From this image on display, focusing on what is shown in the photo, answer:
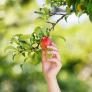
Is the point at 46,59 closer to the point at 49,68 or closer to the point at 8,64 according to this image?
the point at 49,68

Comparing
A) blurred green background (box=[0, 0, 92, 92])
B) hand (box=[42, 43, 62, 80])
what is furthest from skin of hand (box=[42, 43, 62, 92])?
blurred green background (box=[0, 0, 92, 92])

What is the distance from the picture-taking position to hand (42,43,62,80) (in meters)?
1.35

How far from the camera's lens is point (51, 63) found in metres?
1.39

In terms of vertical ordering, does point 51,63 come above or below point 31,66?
above

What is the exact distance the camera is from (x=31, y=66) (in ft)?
14.6

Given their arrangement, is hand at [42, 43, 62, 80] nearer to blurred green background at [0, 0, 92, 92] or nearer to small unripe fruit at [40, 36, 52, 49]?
small unripe fruit at [40, 36, 52, 49]

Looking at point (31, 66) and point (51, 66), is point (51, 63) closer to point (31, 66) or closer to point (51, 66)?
point (51, 66)

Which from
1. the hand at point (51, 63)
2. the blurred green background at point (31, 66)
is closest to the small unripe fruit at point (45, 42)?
the hand at point (51, 63)

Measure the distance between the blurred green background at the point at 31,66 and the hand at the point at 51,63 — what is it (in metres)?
3.02

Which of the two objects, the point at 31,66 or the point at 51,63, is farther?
the point at 31,66

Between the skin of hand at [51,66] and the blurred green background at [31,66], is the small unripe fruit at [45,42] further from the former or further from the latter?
the blurred green background at [31,66]

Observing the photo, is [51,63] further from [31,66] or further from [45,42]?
[31,66]

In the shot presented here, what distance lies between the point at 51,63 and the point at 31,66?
3.08 metres

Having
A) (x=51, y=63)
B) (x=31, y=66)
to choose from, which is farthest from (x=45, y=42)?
(x=31, y=66)
